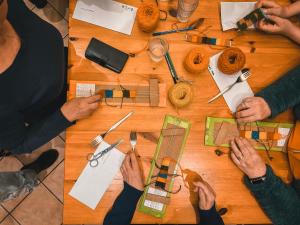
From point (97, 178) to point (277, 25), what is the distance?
1013 millimetres

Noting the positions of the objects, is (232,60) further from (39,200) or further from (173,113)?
(39,200)

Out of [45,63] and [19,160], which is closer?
[45,63]

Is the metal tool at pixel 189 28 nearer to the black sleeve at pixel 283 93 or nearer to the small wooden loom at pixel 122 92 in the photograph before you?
the small wooden loom at pixel 122 92

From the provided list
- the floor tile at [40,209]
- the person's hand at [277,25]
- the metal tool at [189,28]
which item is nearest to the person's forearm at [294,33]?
the person's hand at [277,25]

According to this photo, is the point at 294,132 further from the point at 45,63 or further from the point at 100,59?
the point at 45,63

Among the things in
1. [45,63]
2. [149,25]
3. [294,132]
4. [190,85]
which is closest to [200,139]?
[190,85]

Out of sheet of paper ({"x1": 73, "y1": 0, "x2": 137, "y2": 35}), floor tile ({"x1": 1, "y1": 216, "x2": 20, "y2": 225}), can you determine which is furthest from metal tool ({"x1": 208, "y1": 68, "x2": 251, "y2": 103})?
floor tile ({"x1": 1, "y1": 216, "x2": 20, "y2": 225})

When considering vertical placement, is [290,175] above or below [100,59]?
below

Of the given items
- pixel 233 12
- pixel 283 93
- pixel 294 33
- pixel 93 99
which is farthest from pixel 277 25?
pixel 93 99

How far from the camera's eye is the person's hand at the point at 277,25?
1216 millimetres

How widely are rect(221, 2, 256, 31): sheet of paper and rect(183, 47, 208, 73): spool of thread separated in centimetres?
19

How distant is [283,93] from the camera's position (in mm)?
1188

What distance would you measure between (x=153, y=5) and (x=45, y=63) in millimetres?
495

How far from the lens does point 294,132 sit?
1181mm
